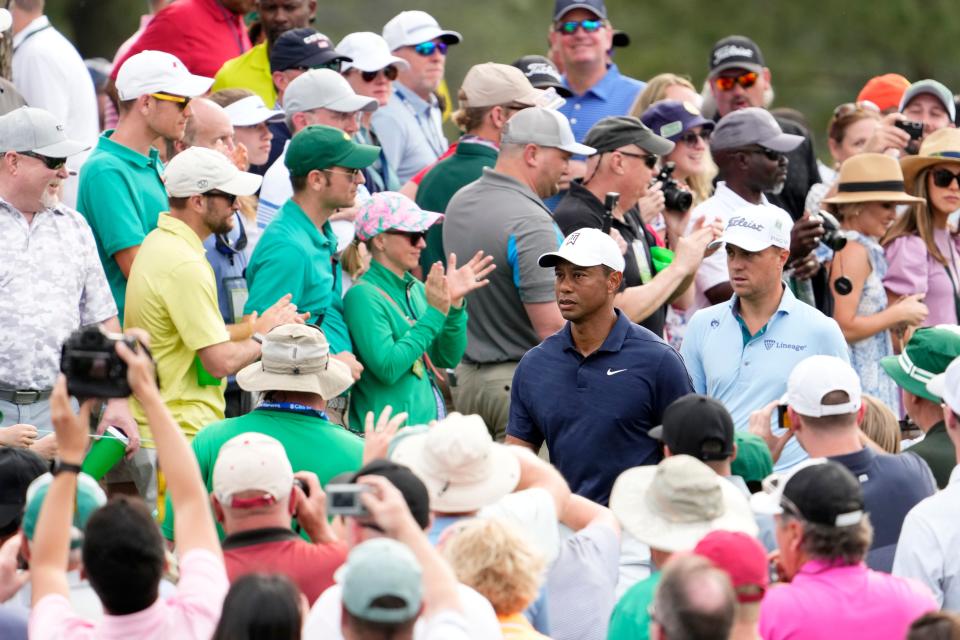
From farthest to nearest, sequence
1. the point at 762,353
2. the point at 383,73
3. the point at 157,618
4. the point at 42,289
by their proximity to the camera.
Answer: the point at 383,73 < the point at 762,353 < the point at 42,289 < the point at 157,618

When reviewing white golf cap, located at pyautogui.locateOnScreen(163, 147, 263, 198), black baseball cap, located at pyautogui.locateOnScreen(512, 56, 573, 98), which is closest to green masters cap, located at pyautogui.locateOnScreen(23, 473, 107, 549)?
white golf cap, located at pyautogui.locateOnScreen(163, 147, 263, 198)

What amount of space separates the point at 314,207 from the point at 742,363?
2.03 metres

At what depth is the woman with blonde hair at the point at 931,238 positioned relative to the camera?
9672 mm

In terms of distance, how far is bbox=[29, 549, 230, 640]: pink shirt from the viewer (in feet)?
13.9

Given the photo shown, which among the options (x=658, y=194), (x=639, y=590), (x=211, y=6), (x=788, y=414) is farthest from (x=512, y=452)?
(x=211, y=6)

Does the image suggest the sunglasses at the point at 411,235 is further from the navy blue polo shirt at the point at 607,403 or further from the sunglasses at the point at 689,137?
the sunglasses at the point at 689,137

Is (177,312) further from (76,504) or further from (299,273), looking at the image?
(76,504)

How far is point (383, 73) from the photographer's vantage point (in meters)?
10.1

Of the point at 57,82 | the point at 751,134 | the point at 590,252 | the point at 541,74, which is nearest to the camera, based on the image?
the point at 590,252

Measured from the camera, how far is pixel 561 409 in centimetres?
677

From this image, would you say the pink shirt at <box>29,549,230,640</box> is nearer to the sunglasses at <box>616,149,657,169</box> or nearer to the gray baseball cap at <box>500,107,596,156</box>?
the gray baseball cap at <box>500,107,596,156</box>

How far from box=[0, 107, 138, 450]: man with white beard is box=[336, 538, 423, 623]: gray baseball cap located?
131 inches

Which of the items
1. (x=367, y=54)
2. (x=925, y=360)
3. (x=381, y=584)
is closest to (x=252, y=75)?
(x=367, y=54)

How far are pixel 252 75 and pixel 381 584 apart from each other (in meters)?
6.60
